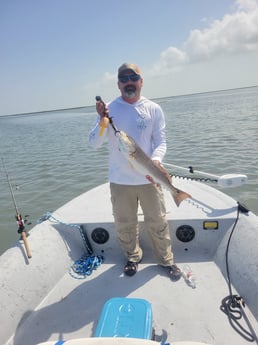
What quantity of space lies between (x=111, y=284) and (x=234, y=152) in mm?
10669

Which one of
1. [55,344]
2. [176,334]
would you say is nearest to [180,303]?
[176,334]

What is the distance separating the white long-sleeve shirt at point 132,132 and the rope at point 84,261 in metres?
1.34

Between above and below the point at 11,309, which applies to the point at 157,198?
above

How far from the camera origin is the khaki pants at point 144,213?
3623 mm

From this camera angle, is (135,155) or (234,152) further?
(234,152)

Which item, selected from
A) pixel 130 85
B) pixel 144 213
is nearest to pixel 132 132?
pixel 130 85

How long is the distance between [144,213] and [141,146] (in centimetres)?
94

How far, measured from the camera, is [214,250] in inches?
166

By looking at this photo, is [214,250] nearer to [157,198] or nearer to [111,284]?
[157,198]

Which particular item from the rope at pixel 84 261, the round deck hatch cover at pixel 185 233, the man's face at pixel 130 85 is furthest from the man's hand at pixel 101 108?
the round deck hatch cover at pixel 185 233

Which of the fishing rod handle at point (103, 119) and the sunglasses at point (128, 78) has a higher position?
the sunglasses at point (128, 78)

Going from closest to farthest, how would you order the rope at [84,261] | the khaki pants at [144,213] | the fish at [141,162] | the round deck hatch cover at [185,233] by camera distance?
1. the fish at [141,162]
2. the khaki pants at [144,213]
3. the rope at [84,261]
4. the round deck hatch cover at [185,233]

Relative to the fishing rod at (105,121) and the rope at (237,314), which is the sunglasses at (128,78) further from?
the rope at (237,314)

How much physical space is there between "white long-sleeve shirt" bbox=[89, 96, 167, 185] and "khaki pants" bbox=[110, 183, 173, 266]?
0.15 meters
